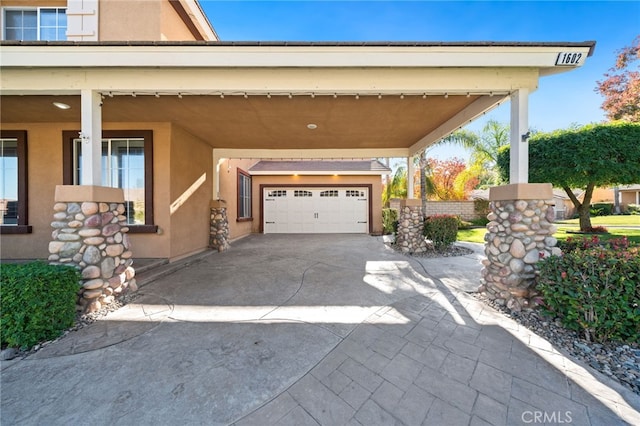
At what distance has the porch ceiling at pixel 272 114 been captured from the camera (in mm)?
4289

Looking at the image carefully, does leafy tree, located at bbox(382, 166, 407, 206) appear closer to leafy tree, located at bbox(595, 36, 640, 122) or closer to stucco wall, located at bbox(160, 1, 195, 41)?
leafy tree, located at bbox(595, 36, 640, 122)

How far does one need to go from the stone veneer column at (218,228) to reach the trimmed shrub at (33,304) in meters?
4.44

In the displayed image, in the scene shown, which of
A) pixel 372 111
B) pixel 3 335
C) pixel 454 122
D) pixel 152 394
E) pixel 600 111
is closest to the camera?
pixel 152 394

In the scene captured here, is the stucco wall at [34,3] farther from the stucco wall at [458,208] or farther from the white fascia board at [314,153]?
the stucco wall at [458,208]

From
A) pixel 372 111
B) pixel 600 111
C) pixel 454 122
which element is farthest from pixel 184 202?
pixel 600 111

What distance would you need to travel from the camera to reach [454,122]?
17.0 ft

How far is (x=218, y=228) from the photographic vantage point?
7.47m

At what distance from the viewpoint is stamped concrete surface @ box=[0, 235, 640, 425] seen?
5.87 feet

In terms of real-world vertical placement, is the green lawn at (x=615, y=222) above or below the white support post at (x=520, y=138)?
below

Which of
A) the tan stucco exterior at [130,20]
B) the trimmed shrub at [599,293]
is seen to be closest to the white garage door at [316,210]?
the tan stucco exterior at [130,20]

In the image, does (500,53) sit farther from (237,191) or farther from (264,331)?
(237,191)

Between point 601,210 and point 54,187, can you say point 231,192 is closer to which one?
point 54,187

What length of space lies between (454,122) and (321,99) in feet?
9.60

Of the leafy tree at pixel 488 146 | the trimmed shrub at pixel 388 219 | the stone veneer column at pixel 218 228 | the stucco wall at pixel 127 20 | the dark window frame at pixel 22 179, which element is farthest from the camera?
the leafy tree at pixel 488 146
